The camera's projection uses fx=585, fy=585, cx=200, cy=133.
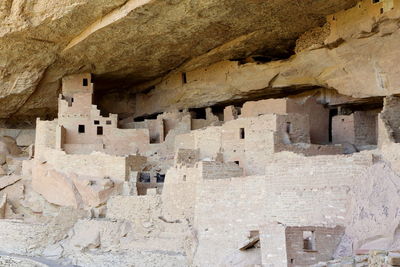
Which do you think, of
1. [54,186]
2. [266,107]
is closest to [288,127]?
[266,107]

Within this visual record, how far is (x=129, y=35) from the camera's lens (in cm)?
1844

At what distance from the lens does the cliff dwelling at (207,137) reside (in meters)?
12.7

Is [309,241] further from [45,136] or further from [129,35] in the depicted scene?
[45,136]

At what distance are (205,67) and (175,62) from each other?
1.27 m

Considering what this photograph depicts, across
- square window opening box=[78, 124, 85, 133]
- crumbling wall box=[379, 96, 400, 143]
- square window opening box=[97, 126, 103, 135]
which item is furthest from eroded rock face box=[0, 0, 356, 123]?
crumbling wall box=[379, 96, 400, 143]

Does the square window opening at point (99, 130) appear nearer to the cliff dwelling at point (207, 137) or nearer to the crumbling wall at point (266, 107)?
the cliff dwelling at point (207, 137)

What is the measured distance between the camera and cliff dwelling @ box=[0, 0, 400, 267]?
12.7 m

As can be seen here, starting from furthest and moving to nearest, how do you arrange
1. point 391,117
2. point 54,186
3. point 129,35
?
point 54,186, point 129,35, point 391,117

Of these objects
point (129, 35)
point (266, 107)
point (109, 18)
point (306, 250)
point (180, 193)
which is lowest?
point (306, 250)

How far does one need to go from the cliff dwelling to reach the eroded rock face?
70 mm

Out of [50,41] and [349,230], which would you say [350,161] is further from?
[50,41]

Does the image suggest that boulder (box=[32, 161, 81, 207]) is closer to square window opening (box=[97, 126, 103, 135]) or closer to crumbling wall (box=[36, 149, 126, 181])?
crumbling wall (box=[36, 149, 126, 181])

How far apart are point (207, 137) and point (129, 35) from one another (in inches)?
160

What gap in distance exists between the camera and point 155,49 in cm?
2008
